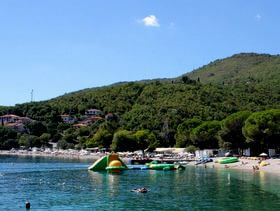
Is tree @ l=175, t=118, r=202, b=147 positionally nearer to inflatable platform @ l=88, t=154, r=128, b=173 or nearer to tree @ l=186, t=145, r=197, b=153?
tree @ l=186, t=145, r=197, b=153

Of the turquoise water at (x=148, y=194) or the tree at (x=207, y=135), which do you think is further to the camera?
the tree at (x=207, y=135)

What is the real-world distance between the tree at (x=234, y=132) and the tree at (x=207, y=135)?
11669 millimetres

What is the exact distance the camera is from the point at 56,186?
6706 cm

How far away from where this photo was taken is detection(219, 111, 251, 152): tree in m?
115

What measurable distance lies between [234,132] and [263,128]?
11.0 meters

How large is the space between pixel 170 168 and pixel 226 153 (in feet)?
81.4

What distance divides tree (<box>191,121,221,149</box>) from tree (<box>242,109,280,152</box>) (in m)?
21.5

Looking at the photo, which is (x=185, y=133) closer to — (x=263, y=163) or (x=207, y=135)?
(x=207, y=135)

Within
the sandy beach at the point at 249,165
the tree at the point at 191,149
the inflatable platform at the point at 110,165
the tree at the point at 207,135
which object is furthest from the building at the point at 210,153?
the inflatable platform at the point at 110,165

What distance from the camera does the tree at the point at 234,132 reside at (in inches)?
4537

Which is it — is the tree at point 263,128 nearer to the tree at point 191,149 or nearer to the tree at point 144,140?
the tree at point 191,149

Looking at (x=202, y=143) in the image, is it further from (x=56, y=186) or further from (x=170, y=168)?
(x=56, y=186)

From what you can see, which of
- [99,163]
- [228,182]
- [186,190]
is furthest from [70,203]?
[99,163]

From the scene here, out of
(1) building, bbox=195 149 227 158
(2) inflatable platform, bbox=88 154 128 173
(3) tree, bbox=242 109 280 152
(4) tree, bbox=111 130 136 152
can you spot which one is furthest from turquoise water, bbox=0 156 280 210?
(4) tree, bbox=111 130 136 152
